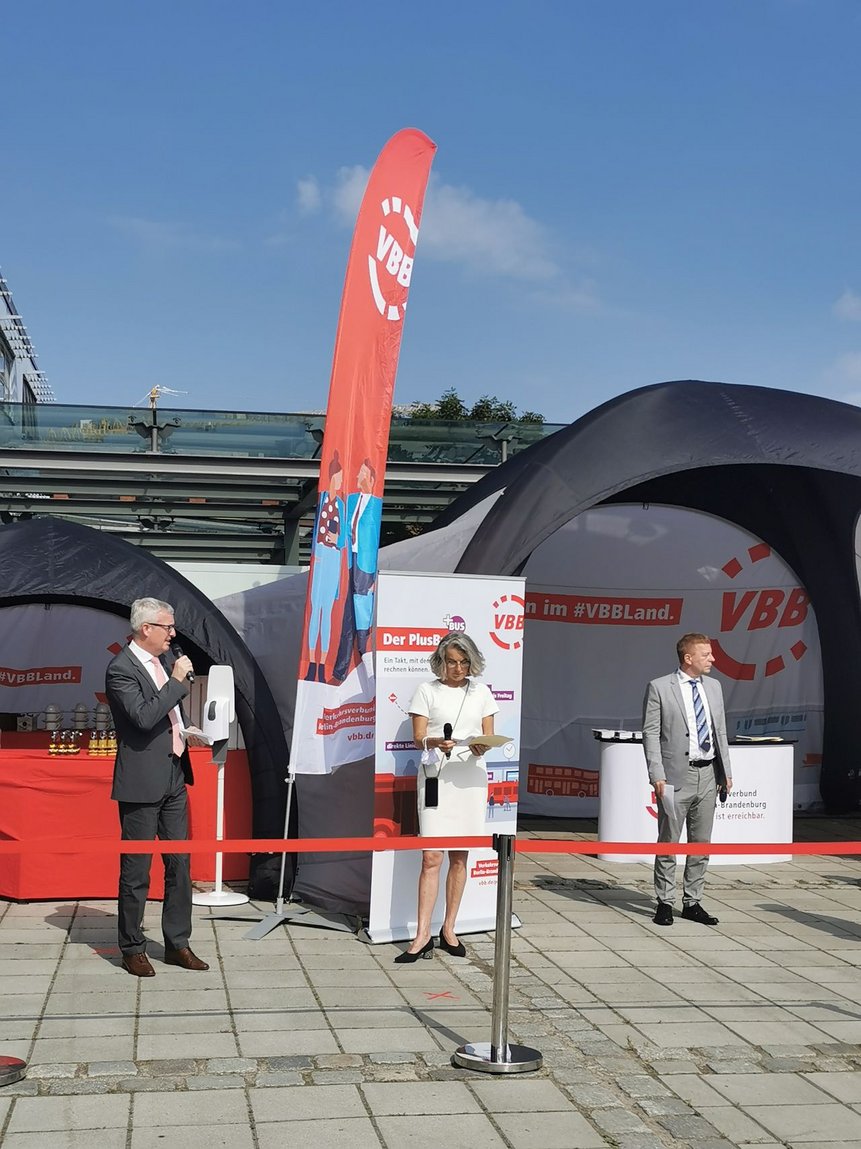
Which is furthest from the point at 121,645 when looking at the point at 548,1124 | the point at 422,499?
the point at 422,499

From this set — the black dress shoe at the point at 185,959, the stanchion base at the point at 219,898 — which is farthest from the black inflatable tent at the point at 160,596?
the black dress shoe at the point at 185,959

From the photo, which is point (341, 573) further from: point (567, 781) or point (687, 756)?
point (567, 781)

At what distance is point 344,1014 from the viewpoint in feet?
17.7

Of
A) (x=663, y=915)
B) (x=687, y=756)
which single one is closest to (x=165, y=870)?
(x=663, y=915)

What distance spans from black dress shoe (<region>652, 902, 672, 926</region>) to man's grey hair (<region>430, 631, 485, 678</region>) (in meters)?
1.96

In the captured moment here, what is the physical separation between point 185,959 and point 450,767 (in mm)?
1545

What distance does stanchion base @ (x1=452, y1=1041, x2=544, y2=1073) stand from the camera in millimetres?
4661

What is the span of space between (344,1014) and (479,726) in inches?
66.9

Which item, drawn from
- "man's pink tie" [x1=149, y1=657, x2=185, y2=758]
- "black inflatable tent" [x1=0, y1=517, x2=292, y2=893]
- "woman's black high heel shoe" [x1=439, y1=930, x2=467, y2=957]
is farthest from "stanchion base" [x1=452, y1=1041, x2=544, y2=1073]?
"black inflatable tent" [x1=0, y1=517, x2=292, y2=893]

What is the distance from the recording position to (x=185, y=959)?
19.8 ft

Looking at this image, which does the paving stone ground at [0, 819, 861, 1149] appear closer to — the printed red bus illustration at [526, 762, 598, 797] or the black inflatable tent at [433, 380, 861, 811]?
the black inflatable tent at [433, 380, 861, 811]

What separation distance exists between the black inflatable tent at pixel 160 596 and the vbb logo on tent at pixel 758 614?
550cm

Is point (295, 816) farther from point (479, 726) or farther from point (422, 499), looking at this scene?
point (422, 499)

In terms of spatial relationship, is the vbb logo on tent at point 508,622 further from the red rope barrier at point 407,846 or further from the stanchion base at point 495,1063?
the stanchion base at point 495,1063
